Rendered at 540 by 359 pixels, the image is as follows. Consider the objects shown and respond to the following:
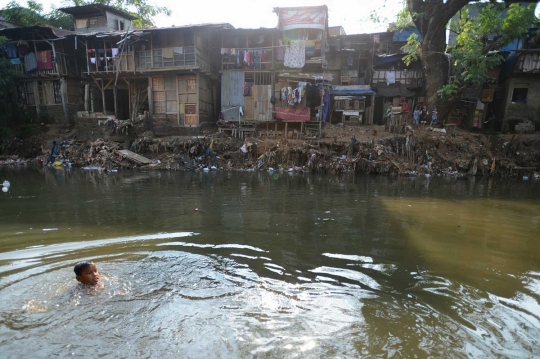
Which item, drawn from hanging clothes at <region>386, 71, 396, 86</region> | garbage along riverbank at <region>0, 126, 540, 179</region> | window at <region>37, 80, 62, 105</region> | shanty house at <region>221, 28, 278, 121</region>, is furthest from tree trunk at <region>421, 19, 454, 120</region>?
window at <region>37, 80, 62, 105</region>

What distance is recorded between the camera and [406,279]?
4930 millimetres

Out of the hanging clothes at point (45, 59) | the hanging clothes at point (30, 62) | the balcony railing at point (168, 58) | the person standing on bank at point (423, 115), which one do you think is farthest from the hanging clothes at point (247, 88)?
the hanging clothes at point (30, 62)

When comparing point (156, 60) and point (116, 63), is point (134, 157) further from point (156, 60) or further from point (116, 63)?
point (116, 63)

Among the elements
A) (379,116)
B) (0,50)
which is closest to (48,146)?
(0,50)

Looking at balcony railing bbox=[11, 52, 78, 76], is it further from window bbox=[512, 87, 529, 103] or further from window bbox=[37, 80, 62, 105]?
window bbox=[512, 87, 529, 103]

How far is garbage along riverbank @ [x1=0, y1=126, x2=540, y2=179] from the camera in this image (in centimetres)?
1909

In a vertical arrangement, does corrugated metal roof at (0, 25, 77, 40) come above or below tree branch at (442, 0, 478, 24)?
below

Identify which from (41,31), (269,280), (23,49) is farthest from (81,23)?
(269,280)

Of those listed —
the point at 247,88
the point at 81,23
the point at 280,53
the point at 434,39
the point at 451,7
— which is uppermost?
the point at 81,23

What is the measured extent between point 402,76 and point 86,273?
26420mm

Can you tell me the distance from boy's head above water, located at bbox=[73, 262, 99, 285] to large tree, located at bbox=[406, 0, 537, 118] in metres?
22.8

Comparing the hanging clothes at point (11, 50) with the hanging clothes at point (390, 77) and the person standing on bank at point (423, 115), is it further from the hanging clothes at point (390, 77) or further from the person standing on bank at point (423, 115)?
the person standing on bank at point (423, 115)

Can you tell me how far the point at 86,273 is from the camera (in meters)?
4.43

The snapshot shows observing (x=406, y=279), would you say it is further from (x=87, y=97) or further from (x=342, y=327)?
(x=87, y=97)
